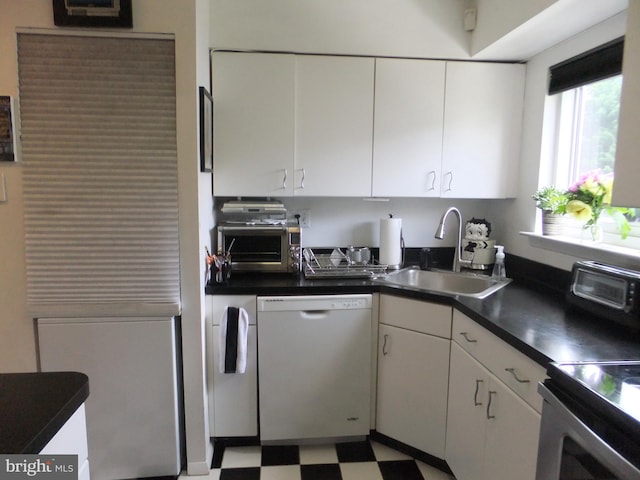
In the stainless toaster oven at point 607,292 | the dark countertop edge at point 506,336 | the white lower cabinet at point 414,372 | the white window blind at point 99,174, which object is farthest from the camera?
the white lower cabinet at point 414,372

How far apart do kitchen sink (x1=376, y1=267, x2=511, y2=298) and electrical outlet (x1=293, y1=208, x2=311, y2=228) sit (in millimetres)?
627

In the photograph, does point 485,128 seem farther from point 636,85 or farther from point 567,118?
point 636,85

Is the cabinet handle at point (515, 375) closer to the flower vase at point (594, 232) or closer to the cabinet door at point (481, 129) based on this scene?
the flower vase at point (594, 232)

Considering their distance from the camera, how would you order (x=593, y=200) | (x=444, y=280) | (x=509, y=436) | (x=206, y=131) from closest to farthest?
(x=509, y=436) < (x=593, y=200) < (x=206, y=131) < (x=444, y=280)

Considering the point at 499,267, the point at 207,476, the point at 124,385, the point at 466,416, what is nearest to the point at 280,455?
the point at 207,476

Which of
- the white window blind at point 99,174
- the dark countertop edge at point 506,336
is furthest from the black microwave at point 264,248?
the dark countertop edge at point 506,336

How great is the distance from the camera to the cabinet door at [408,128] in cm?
228

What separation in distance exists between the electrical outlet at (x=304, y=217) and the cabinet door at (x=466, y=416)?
1170 mm

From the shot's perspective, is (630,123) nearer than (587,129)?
Yes

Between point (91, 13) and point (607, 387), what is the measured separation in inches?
85.5

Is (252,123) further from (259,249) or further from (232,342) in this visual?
(232,342)

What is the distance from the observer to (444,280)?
2.45 metres

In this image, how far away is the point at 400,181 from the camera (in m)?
2.37

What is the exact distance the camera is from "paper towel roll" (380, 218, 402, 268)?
2467mm
